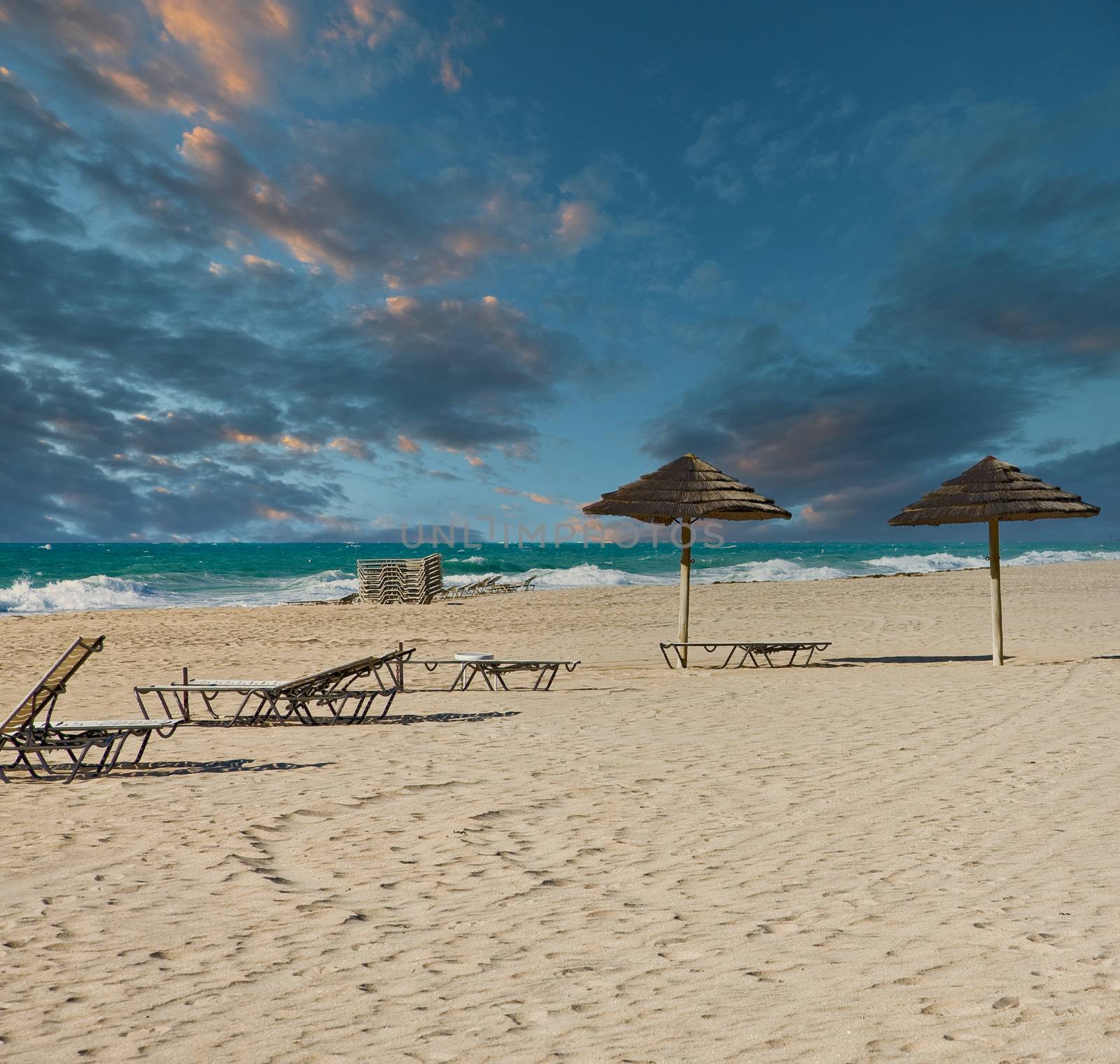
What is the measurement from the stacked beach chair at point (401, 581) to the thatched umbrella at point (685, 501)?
1491 centimetres

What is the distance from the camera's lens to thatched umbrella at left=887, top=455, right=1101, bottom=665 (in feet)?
36.0

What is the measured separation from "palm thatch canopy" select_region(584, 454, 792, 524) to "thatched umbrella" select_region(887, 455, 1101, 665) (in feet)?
6.86

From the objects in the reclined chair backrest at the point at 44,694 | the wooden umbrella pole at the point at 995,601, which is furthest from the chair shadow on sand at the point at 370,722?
the wooden umbrella pole at the point at 995,601

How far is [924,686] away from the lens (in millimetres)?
9375

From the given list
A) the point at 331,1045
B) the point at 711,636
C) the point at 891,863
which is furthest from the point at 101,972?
the point at 711,636

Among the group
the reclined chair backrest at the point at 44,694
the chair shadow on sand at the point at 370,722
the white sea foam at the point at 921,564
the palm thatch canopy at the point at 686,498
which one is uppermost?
the white sea foam at the point at 921,564

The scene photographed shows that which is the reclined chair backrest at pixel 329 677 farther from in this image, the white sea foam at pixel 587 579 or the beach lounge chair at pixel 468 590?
the white sea foam at pixel 587 579

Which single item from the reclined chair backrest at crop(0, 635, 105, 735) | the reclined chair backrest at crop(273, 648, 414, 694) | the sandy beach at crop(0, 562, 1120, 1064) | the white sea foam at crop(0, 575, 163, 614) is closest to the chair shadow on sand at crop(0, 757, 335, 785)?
the sandy beach at crop(0, 562, 1120, 1064)

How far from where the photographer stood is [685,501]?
1143cm

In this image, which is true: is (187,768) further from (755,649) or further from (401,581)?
(401,581)

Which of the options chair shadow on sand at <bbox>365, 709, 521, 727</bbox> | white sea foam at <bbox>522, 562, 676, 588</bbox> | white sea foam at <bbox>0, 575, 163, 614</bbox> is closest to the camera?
chair shadow on sand at <bbox>365, 709, 521, 727</bbox>

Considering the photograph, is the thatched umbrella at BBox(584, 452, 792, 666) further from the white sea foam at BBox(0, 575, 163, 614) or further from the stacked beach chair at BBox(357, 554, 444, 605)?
the white sea foam at BBox(0, 575, 163, 614)

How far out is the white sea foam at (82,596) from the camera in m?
28.7

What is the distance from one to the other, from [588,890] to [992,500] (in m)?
9.87
